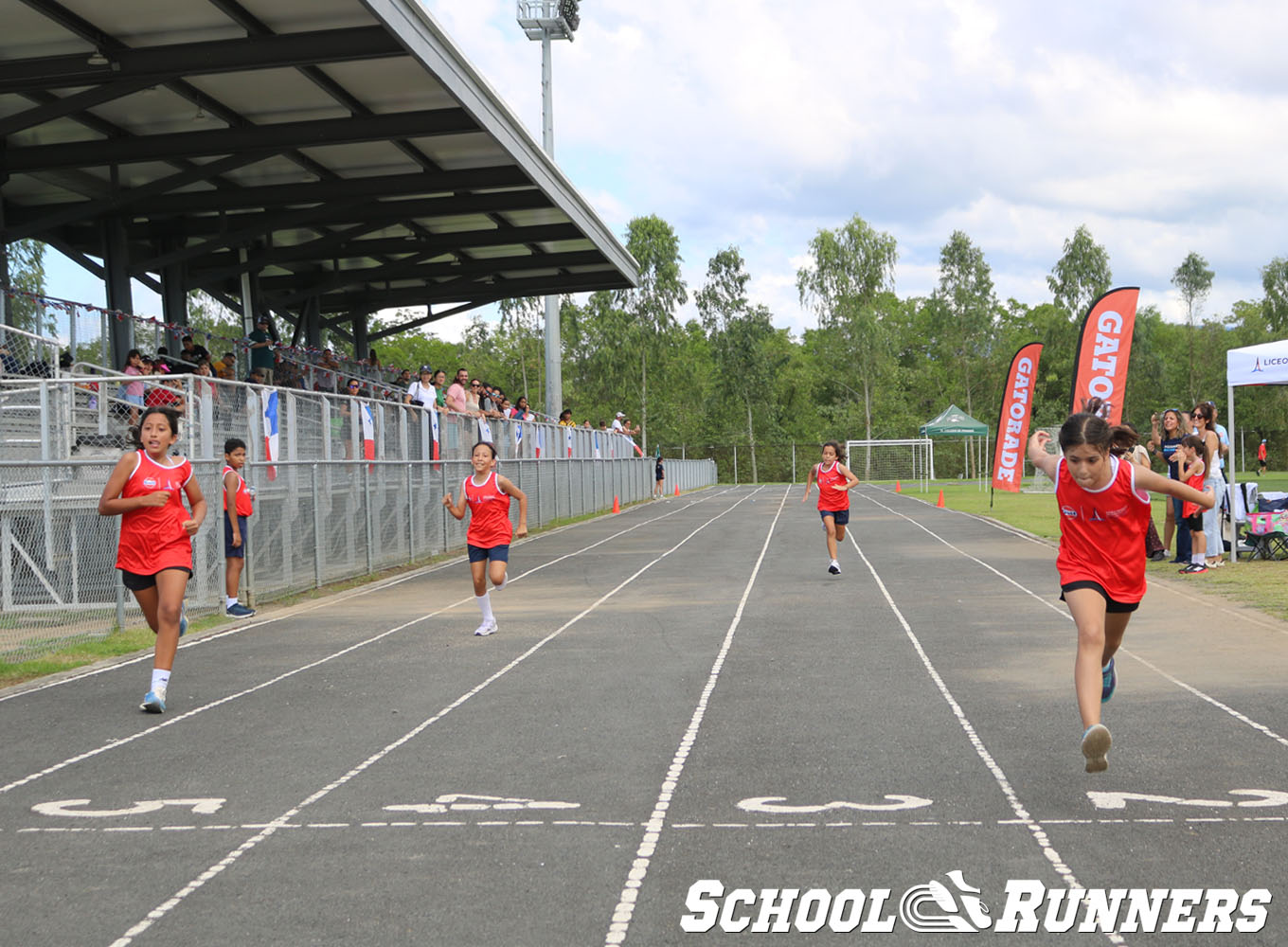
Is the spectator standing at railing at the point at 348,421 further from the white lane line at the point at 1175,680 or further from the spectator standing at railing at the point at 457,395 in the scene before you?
the white lane line at the point at 1175,680

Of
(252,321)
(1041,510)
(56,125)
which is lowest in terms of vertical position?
(1041,510)

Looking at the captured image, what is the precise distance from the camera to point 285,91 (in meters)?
19.2

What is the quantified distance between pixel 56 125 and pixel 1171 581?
18631 mm

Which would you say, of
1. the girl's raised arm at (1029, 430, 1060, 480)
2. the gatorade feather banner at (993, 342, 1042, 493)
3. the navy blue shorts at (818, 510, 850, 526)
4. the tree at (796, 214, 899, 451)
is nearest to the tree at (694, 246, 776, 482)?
the tree at (796, 214, 899, 451)

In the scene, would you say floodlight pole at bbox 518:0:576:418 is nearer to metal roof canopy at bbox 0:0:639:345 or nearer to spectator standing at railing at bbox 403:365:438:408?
metal roof canopy at bbox 0:0:639:345

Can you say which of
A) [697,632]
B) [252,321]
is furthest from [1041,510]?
[697,632]

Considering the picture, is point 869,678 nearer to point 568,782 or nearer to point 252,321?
point 568,782

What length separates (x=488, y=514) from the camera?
38.3ft

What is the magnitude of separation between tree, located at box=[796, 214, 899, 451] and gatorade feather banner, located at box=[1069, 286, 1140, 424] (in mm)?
55263

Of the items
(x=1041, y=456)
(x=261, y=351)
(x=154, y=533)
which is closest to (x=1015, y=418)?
(x=261, y=351)

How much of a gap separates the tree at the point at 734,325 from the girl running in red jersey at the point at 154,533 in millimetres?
66719

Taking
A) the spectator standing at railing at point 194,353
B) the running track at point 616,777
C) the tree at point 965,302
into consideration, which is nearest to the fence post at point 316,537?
the running track at point 616,777

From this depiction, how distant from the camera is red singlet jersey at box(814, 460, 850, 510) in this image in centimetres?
1677

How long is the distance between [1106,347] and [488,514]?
1051 centimetres
